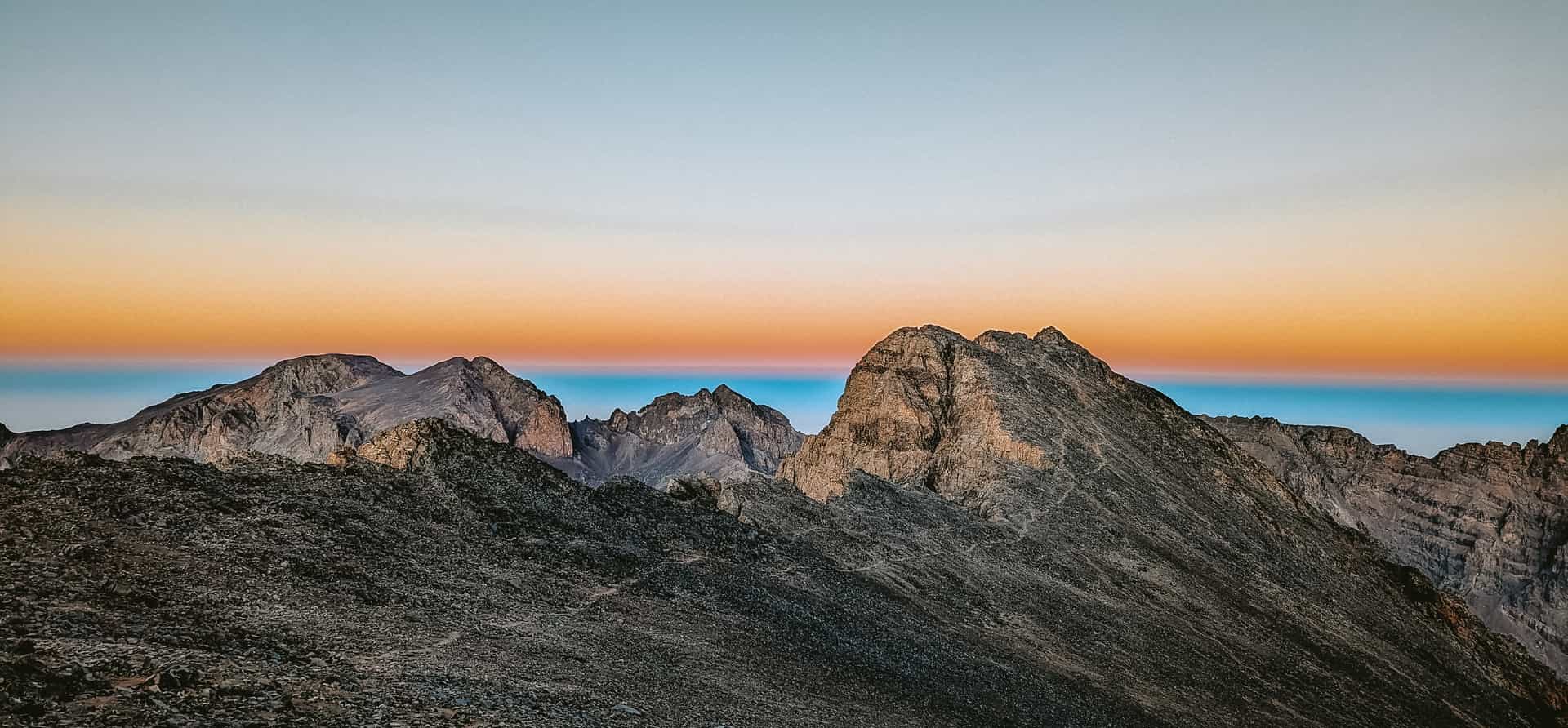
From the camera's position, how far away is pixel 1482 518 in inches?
7416

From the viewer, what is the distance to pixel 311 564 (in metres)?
33.0

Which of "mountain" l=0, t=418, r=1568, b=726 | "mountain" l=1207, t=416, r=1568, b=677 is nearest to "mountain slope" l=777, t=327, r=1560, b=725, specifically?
"mountain" l=0, t=418, r=1568, b=726

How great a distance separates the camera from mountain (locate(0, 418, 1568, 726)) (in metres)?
25.0

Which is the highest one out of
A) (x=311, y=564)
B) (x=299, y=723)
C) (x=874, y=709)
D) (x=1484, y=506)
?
(x=311, y=564)

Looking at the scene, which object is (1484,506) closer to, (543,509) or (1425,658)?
(1425,658)

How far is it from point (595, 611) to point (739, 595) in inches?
333

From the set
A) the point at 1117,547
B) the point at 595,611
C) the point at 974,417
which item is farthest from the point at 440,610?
the point at 974,417

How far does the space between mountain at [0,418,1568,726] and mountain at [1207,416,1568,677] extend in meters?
130

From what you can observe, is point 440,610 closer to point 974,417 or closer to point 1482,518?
point 974,417

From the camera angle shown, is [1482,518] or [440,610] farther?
[1482,518]

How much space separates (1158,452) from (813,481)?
32.8 meters

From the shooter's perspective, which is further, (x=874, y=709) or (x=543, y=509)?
(x=543, y=509)

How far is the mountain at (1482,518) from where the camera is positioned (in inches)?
6860

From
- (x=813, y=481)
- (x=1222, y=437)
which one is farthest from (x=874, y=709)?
(x=1222, y=437)
